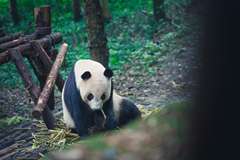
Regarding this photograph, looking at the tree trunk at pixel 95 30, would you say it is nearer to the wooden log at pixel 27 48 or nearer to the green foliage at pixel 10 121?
the wooden log at pixel 27 48

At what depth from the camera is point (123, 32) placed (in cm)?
995

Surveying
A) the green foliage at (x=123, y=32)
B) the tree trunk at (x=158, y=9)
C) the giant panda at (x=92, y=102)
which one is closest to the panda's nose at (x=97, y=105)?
the giant panda at (x=92, y=102)

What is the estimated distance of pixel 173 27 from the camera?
29.0ft

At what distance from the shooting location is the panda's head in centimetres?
304

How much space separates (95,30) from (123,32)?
17.2ft

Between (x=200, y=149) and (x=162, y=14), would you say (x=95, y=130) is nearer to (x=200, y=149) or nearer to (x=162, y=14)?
(x=200, y=149)

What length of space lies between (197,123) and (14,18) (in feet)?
40.1

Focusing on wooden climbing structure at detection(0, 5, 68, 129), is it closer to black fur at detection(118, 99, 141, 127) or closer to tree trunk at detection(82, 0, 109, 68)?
tree trunk at detection(82, 0, 109, 68)

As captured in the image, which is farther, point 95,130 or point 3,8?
point 3,8

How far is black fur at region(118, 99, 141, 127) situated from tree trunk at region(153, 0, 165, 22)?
20.4 ft

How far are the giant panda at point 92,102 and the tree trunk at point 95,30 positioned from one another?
145 centimetres

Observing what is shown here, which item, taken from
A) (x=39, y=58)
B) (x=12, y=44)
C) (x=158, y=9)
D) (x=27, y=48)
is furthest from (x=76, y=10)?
(x=27, y=48)

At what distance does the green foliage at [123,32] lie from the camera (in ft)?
24.2

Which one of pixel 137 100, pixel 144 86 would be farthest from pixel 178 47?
pixel 137 100
